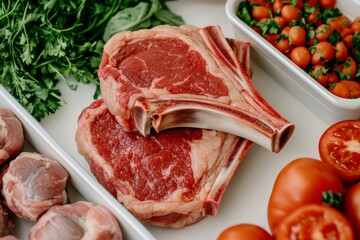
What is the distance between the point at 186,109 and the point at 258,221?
436 millimetres

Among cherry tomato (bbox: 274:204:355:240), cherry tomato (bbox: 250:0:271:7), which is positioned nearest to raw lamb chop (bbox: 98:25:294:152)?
cherry tomato (bbox: 250:0:271:7)

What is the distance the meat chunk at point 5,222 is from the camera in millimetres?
1789

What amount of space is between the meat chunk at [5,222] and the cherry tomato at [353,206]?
1.02 metres

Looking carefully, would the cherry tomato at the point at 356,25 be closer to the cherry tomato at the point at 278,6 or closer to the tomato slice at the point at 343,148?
the cherry tomato at the point at 278,6

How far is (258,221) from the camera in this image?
1.89 m

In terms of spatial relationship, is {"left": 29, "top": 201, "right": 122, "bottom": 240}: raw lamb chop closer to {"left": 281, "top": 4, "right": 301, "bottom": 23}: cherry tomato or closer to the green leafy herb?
the green leafy herb

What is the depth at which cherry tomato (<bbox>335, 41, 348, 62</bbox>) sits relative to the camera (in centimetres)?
205

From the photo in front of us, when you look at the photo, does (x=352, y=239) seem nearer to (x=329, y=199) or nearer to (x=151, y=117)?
(x=329, y=199)

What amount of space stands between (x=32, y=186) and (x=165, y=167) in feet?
1.35

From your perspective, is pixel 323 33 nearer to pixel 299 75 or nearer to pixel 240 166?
pixel 299 75

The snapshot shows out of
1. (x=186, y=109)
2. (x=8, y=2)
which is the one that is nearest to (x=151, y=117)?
(x=186, y=109)

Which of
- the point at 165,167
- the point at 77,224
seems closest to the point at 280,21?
the point at 165,167

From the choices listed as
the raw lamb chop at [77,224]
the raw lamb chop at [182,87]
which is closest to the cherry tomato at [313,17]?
the raw lamb chop at [182,87]

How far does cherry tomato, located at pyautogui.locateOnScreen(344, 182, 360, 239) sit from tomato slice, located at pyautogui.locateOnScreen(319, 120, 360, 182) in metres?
0.11
